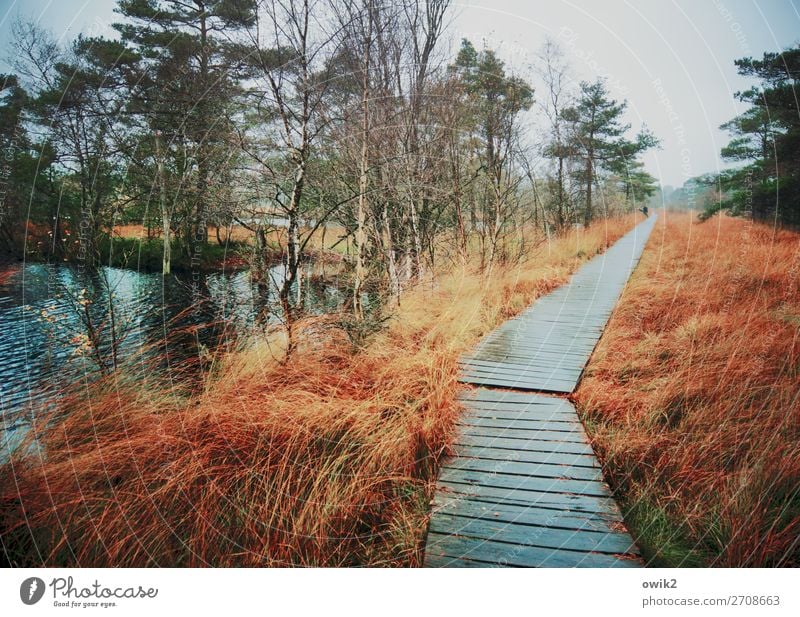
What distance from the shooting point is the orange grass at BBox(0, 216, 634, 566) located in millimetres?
2217

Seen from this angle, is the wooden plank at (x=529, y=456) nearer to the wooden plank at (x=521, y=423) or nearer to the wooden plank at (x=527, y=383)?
the wooden plank at (x=521, y=423)

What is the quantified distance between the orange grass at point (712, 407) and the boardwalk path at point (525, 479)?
180 millimetres

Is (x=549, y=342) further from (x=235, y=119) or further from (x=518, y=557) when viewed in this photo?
(x=235, y=119)

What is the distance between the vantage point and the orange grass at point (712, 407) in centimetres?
199

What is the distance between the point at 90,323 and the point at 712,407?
4532mm

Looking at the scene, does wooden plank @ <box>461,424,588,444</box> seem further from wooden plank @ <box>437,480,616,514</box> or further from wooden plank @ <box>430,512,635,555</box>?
wooden plank @ <box>430,512,635,555</box>

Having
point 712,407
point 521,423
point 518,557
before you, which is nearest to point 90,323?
point 521,423

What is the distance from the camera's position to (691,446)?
2.51 metres

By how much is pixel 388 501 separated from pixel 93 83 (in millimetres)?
3600

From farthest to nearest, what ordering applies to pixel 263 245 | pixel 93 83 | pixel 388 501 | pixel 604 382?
pixel 263 245 < pixel 604 382 < pixel 93 83 < pixel 388 501

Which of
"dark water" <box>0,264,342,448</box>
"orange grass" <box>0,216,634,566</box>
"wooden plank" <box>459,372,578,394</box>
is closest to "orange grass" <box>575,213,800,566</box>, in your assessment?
"wooden plank" <box>459,372,578,394</box>

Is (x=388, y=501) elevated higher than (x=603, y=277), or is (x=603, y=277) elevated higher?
(x=603, y=277)
